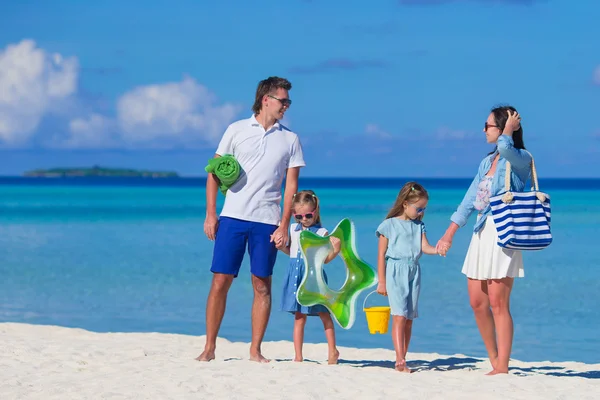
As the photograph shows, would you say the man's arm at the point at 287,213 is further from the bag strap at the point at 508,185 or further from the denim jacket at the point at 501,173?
the bag strap at the point at 508,185

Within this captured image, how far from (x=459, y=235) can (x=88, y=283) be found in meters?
12.0

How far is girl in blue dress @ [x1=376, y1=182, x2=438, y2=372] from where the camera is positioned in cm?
664

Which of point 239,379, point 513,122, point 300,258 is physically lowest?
point 239,379

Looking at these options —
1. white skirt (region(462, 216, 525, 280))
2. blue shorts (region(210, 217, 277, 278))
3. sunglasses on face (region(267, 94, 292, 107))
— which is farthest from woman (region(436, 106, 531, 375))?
sunglasses on face (region(267, 94, 292, 107))

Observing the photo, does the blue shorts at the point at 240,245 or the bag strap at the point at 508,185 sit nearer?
the bag strap at the point at 508,185

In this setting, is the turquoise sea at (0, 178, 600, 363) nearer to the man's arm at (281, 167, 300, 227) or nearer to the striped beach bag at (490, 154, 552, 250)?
the man's arm at (281, 167, 300, 227)

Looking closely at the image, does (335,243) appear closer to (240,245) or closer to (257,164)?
(240,245)

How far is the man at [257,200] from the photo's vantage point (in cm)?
660

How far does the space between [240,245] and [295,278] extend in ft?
1.65

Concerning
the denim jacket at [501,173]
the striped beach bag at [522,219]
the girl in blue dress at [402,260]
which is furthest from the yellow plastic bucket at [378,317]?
the striped beach bag at [522,219]

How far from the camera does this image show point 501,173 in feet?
20.7

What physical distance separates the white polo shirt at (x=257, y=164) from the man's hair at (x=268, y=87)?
10 cm

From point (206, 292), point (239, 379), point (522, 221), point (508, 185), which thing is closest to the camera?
point (239, 379)

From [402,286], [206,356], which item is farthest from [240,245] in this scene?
[402,286]
